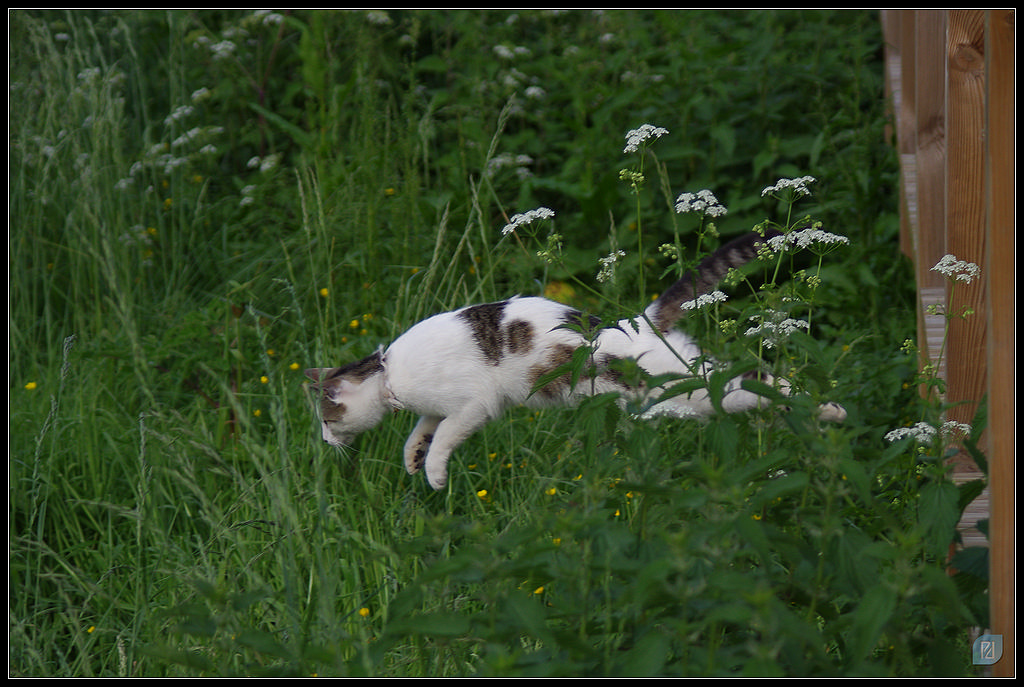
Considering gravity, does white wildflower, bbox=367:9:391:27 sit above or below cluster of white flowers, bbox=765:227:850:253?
above

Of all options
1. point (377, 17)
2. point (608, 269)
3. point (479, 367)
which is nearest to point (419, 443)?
point (479, 367)

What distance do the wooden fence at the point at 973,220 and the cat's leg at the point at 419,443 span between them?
48.9 inches

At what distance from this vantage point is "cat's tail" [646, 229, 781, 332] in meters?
2.51

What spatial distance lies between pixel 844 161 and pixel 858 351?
1.14m

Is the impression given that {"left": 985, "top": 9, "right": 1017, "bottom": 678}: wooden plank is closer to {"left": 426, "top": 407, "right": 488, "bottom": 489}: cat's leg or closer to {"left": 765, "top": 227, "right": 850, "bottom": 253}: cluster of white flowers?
{"left": 765, "top": 227, "right": 850, "bottom": 253}: cluster of white flowers

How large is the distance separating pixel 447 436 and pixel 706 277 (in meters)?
0.74

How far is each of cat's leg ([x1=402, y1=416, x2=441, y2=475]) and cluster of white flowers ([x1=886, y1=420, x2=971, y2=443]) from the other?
1130 mm

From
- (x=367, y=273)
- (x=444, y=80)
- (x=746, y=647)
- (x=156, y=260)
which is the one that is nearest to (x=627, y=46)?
(x=444, y=80)

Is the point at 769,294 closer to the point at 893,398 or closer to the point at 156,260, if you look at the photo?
the point at 893,398

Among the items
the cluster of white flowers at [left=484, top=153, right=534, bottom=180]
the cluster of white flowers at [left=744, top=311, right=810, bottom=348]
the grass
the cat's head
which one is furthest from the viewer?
the cluster of white flowers at [left=484, top=153, right=534, bottom=180]

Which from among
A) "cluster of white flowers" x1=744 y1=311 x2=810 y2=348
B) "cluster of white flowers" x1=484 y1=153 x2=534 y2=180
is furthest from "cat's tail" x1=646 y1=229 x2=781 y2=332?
"cluster of white flowers" x1=484 y1=153 x2=534 y2=180

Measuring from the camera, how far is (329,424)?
2707mm

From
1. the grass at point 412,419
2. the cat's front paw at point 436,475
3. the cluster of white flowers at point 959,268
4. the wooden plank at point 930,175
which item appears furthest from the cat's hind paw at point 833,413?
the cat's front paw at point 436,475

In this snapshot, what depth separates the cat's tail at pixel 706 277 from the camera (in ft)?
8.25
